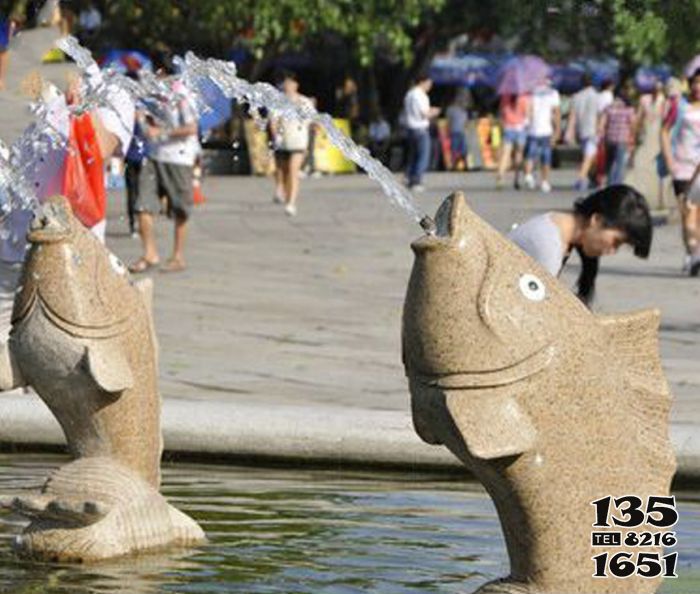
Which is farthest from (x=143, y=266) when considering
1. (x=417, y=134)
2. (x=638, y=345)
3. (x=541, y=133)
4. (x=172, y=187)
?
(x=541, y=133)

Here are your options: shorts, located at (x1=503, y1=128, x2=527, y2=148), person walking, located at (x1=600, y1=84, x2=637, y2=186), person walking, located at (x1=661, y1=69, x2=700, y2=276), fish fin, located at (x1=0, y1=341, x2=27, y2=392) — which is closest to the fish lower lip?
fish fin, located at (x1=0, y1=341, x2=27, y2=392)

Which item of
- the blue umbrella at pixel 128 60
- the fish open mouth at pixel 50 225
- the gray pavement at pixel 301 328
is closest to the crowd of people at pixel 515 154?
the gray pavement at pixel 301 328

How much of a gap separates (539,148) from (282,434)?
87.5ft

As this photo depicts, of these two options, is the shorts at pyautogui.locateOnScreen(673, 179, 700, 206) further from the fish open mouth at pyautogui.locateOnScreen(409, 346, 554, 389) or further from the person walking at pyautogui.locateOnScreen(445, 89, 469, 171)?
the person walking at pyautogui.locateOnScreen(445, 89, 469, 171)

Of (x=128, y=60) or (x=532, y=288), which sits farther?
(x=128, y=60)

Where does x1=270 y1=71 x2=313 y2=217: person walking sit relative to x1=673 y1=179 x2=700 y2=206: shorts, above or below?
below

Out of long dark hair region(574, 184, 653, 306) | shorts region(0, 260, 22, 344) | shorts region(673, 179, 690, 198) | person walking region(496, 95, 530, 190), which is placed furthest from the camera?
person walking region(496, 95, 530, 190)

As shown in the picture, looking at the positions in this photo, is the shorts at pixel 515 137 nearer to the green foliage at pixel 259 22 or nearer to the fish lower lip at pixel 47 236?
the green foliage at pixel 259 22

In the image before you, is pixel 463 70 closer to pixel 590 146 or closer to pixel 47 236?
pixel 590 146

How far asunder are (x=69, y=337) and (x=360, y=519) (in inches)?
70.0

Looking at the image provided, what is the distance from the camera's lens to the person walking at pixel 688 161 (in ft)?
67.7

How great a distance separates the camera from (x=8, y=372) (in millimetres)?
8586

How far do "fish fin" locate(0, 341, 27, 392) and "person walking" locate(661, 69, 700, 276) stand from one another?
1227 cm

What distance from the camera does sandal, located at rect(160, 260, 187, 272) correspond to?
2058cm
